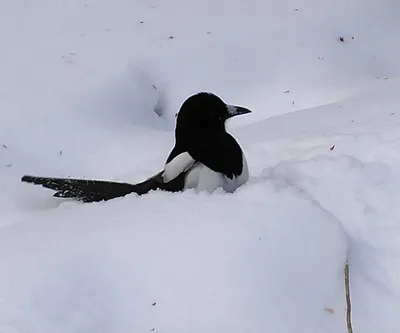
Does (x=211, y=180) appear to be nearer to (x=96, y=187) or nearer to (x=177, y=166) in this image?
(x=177, y=166)

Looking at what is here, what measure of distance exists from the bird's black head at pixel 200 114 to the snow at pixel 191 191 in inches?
8.6

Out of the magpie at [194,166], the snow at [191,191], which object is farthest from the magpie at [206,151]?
the snow at [191,191]

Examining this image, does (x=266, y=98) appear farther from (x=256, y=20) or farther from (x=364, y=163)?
(x=364, y=163)

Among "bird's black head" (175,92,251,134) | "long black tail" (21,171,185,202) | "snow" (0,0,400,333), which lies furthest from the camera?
"bird's black head" (175,92,251,134)

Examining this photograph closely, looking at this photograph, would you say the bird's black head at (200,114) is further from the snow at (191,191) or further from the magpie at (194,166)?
the snow at (191,191)

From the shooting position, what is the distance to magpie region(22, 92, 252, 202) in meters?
2.24

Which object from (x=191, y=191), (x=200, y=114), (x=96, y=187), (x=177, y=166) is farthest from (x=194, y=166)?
(x=191, y=191)

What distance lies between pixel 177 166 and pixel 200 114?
0.63 feet

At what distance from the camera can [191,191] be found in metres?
1.84

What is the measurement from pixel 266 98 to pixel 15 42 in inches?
42.8

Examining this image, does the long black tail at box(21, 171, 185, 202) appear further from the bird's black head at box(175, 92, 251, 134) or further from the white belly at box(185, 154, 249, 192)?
the bird's black head at box(175, 92, 251, 134)

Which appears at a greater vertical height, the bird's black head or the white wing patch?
the bird's black head

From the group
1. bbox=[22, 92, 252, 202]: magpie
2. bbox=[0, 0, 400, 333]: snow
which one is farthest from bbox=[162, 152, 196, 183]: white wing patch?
bbox=[0, 0, 400, 333]: snow

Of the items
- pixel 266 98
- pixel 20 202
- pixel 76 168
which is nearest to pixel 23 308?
pixel 20 202
